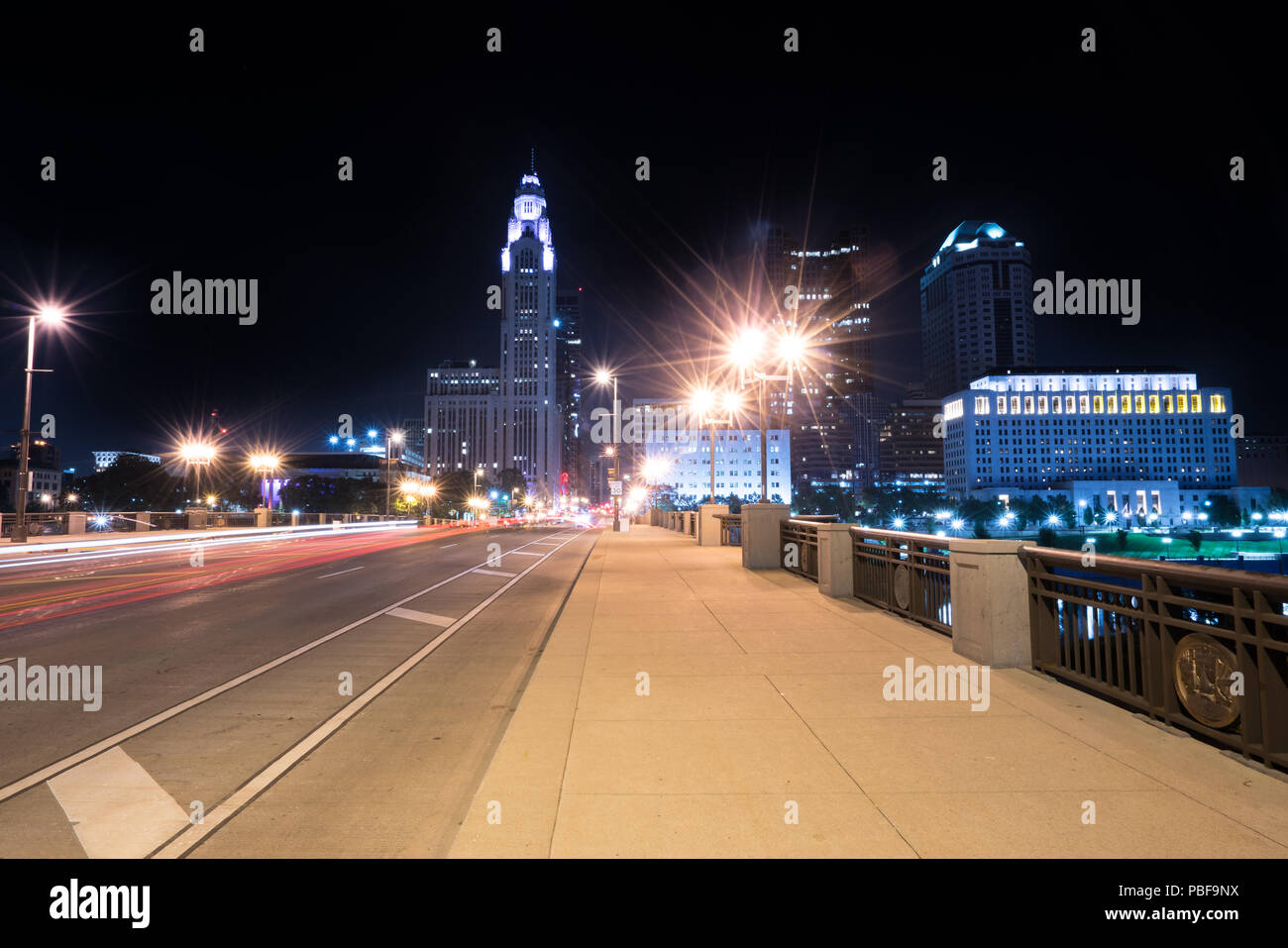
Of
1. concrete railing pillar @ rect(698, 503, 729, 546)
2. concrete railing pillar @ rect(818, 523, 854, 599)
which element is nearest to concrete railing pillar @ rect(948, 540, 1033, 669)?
concrete railing pillar @ rect(818, 523, 854, 599)

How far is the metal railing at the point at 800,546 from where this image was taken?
49.6ft

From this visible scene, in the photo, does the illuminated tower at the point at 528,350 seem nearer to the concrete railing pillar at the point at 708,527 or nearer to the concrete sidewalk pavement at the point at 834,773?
the concrete railing pillar at the point at 708,527

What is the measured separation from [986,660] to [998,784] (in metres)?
3.31

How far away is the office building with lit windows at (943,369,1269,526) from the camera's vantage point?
16100cm

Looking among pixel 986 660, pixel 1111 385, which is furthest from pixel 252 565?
pixel 1111 385

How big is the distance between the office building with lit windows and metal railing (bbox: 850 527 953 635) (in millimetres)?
172203

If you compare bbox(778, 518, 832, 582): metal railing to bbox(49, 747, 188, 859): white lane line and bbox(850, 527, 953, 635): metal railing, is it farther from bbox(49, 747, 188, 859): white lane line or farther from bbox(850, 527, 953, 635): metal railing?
bbox(49, 747, 188, 859): white lane line

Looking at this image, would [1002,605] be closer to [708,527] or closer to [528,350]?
[708,527]

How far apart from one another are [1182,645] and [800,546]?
11.3 meters

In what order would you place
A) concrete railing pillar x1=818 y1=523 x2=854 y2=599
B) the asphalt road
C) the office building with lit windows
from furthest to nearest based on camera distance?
the office building with lit windows
concrete railing pillar x1=818 y1=523 x2=854 y2=599
the asphalt road

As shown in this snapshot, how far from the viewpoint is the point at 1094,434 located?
164625mm

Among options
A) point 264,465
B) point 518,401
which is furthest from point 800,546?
point 518,401
